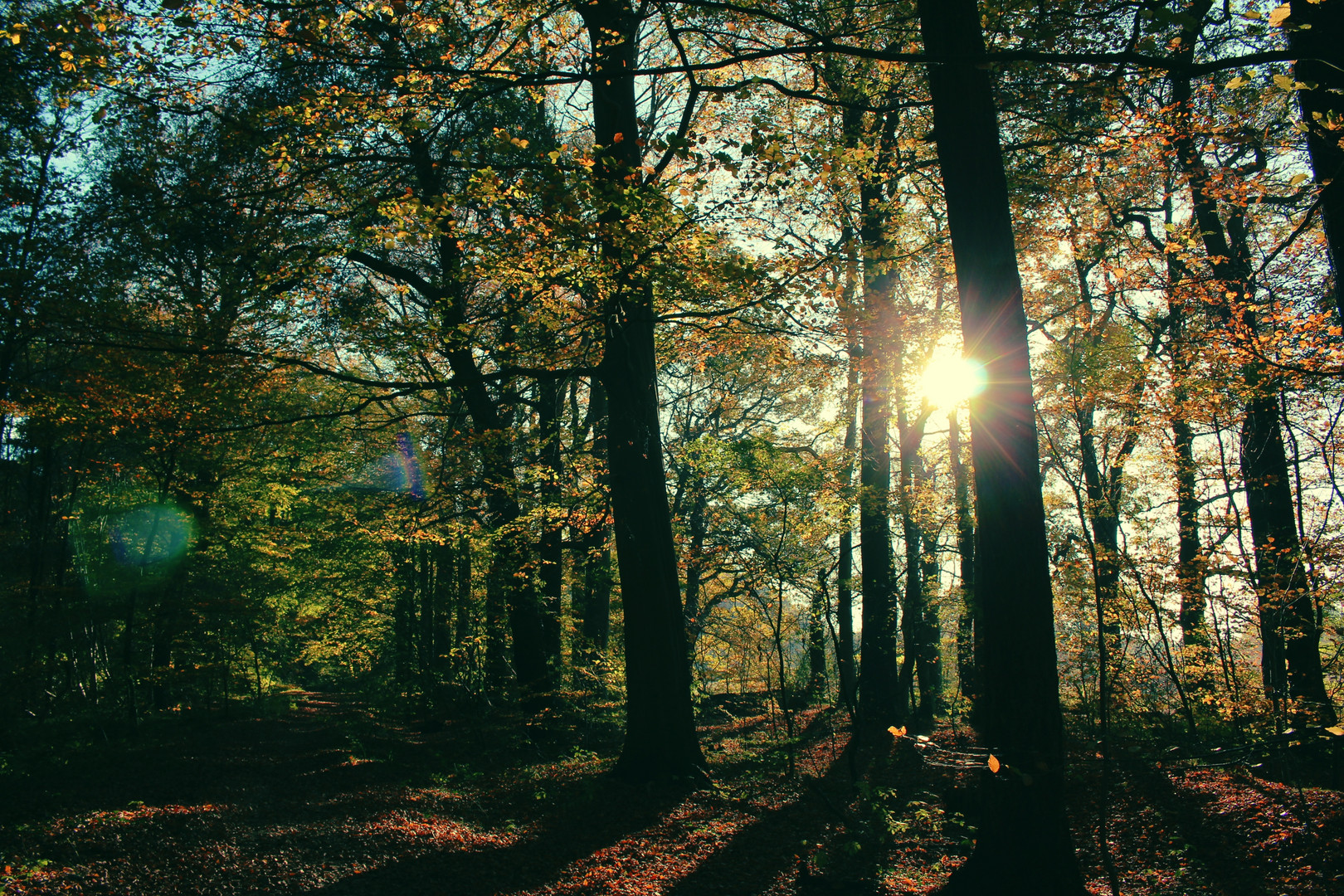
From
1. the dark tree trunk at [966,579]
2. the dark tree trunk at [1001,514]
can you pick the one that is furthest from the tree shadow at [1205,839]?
the dark tree trunk at [966,579]

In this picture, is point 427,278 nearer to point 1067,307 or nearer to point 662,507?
point 662,507

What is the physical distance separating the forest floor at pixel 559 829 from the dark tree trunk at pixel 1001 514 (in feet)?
1.62

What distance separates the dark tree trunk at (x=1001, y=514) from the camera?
4.20 m

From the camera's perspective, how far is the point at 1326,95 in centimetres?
393

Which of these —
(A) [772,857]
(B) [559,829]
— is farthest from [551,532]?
(A) [772,857]

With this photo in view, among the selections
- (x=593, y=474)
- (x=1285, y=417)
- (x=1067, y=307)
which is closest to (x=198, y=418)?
(x=593, y=474)

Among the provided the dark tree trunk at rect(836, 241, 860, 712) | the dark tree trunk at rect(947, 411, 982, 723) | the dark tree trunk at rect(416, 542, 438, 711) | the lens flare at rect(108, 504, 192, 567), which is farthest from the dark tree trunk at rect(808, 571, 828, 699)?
the lens flare at rect(108, 504, 192, 567)

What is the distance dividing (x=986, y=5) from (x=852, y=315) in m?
4.06

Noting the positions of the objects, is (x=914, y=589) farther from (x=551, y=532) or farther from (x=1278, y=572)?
(x=551, y=532)

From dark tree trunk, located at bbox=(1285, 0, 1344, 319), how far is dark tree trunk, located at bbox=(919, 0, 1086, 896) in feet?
5.27

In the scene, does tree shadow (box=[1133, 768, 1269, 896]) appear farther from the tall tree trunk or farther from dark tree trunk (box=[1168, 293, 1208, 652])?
dark tree trunk (box=[1168, 293, 1208, 652])

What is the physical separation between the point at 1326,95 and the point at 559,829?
25.8 ft

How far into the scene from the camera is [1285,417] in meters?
7.76

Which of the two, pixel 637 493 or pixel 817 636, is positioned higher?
pixel 637 493
